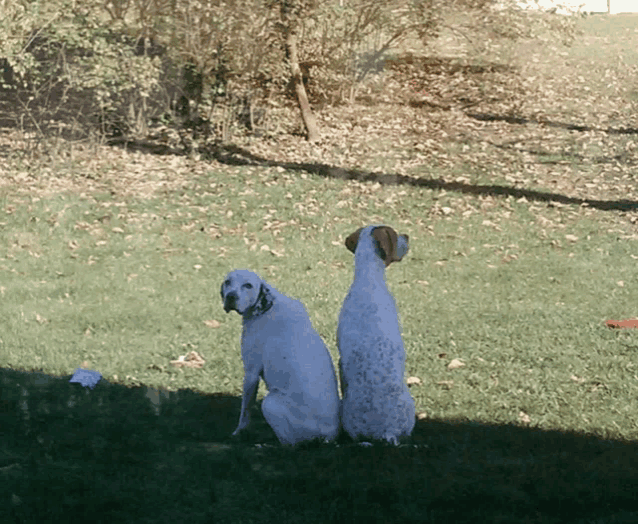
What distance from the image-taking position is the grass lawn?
15.1ft

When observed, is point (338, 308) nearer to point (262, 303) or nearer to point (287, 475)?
point (262, 303)

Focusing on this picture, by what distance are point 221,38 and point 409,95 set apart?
5.75 m

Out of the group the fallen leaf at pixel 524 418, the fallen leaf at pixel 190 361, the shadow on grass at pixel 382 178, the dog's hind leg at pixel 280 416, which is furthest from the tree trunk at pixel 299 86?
the dog's hind leg at pixel 280 416

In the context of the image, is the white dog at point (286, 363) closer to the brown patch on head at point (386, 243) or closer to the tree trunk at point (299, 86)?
the brown patch on head at point (386, 243)

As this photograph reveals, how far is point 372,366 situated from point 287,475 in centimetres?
76

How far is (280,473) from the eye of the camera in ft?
15.7

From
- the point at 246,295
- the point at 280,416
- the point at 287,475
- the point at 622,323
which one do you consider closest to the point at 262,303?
the point at 246,295

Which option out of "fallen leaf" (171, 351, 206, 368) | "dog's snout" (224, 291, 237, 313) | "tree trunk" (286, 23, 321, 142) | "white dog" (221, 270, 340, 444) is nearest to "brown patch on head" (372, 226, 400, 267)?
"white dog" (221, 270, 340, 444)

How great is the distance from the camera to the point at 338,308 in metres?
Answer: 9.54

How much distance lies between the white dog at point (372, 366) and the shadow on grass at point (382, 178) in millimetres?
9085

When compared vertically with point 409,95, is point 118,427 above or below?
below

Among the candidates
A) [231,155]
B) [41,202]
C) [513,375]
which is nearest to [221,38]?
[231,155]

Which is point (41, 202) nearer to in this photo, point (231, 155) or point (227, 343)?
point (231, 155)

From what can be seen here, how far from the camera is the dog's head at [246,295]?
5207mm
